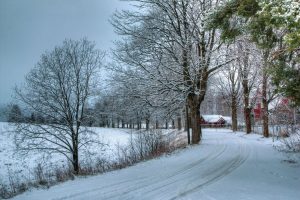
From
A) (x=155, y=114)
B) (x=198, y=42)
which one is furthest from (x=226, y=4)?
(x=155, y=114)

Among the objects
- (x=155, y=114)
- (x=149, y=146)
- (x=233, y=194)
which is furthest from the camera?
(x=155, y=114)

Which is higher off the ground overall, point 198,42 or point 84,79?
point 198,42

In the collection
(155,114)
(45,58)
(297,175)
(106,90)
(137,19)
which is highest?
(137,19)

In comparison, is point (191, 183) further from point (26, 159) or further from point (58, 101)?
point (26, 159)

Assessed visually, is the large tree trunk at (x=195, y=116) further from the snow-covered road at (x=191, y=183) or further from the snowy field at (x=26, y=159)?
the snow-covered road at (x=191, y=183)

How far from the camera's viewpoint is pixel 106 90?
25.2m

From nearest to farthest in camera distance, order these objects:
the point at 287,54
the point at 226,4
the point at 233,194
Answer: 1. the point at 233,194
2. the point at 226,4
3. the point at 287,54

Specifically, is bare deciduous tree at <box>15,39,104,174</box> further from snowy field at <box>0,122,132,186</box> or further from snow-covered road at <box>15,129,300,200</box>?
snow-covered road at <box>15,129,300,200</box>

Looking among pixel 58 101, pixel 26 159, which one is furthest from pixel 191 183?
pixel 26 159

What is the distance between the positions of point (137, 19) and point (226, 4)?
1301cm

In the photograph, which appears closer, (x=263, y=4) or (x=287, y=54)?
(x=263, y=4)

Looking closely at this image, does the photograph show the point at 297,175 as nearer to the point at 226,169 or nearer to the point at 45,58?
the point at 226,169

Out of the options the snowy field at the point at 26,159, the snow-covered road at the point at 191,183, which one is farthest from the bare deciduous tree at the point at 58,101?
the snow-covered road at the point at 191,183

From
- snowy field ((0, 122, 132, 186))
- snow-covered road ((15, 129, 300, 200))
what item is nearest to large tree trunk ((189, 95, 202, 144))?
snowy field ((0, 122, 132, 186))
